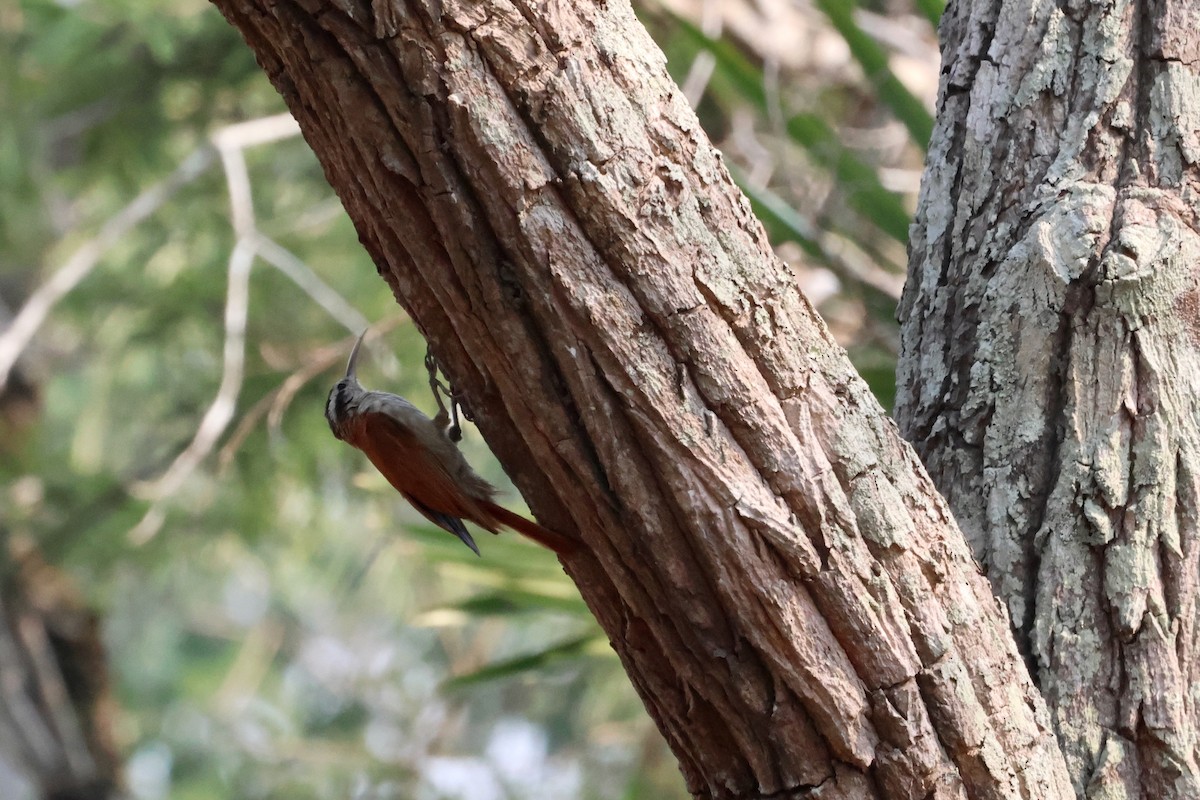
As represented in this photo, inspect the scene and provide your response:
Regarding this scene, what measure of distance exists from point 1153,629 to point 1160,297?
0.39m

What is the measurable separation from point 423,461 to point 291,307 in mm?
2977

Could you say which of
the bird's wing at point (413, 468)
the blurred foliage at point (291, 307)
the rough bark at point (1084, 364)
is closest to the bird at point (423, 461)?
the bird's wing at point (413, 468)

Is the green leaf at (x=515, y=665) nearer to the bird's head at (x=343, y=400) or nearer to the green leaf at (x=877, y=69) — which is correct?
the bird's head at (x=343, y=400)

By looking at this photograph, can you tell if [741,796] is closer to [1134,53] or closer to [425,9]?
[425,9]

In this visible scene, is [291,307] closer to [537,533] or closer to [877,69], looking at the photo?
[877,69]

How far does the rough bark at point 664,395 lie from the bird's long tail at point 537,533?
19mm

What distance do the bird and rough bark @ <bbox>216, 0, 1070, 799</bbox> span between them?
2.03ft

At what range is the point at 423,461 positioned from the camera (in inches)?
72.9

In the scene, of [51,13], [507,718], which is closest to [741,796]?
[51,13]

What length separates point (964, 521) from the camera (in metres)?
1.48

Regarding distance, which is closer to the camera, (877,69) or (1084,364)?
(1084,364)

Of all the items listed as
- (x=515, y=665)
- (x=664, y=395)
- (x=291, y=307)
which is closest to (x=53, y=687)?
(x=291, y=307)

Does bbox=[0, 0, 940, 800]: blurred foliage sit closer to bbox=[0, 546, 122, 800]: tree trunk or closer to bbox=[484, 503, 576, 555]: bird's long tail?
bbox=[0, 546, 122, 800]: tree trunk

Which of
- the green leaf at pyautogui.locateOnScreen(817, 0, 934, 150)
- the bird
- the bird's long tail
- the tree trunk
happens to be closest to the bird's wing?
the bird
